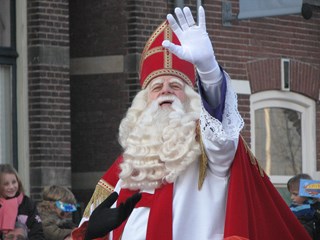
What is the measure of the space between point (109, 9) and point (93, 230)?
295 inches

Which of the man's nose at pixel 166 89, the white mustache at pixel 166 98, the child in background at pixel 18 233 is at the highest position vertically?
the man's nose at pixel 166 89

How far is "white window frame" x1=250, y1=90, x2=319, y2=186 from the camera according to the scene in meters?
15.1

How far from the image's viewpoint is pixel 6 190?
9695 millimetres

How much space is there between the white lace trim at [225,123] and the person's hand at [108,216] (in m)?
0.47

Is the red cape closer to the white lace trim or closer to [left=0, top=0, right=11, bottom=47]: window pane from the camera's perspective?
the white lace trim

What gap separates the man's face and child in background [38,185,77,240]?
3412 mm

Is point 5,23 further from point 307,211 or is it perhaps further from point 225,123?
point 225,123

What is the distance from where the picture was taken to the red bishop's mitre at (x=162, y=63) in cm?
665

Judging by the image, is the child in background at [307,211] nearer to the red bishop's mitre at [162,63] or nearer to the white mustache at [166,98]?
the red bishop's mitre at [162,63]

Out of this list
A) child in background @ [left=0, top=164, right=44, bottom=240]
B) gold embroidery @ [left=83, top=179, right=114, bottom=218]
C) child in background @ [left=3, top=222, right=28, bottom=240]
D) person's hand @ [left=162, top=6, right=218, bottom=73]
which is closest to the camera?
person's hand @ [left=162, top=6, right=218, bottom=73]

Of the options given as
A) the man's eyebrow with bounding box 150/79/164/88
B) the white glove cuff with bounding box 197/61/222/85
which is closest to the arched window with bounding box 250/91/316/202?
the man's eyebrow with bounding box 150/79/164/88

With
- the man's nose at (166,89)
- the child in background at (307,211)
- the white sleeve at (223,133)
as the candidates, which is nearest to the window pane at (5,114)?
the child in background at (307,211)

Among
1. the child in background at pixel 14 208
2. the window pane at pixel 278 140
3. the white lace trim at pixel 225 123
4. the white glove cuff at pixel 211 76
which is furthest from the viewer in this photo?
the window pane at pixel 278 140

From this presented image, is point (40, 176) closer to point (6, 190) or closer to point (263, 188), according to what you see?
point (6, 190)
